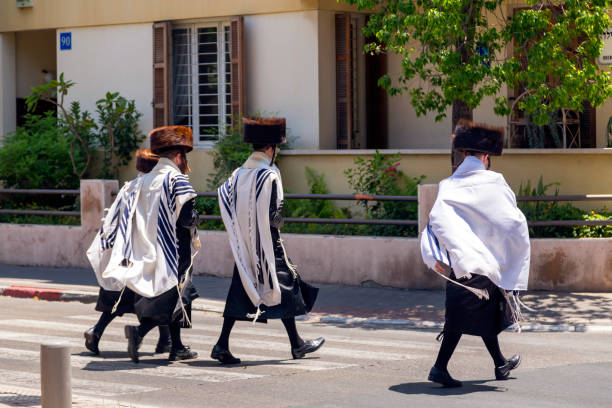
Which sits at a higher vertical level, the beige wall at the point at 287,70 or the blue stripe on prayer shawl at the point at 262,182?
the beige wall at the point at 287,70

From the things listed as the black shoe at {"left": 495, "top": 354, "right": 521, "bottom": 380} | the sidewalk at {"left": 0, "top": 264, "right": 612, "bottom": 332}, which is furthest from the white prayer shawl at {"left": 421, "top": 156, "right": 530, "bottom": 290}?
the sidewalk at {"left": 0, "top": 264, "right": 612, "bottom": 332}

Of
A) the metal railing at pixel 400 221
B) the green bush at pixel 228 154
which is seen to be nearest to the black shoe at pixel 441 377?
the metal railing at pixel 400 221

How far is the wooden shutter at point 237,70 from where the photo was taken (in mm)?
17484

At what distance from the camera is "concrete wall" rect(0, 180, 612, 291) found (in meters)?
13.4

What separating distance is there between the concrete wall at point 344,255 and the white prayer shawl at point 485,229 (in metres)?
5.79

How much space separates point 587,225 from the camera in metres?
13.5

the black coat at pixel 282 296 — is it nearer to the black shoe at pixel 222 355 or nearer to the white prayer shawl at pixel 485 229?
the black shoe at pixel 222 355

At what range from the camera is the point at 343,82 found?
57.2 ft

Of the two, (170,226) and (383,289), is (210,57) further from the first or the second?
(170,226)

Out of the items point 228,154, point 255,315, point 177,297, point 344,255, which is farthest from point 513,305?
point 228,154

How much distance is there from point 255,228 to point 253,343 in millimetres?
1613

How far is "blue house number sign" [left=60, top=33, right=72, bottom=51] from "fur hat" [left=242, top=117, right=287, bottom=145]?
1108 cm

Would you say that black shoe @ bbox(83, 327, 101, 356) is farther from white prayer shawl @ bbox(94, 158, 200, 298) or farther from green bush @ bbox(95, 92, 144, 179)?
green bush @ bbox(95, 92, 144, 179)

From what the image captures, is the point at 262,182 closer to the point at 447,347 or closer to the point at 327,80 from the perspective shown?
the point at 447,347
